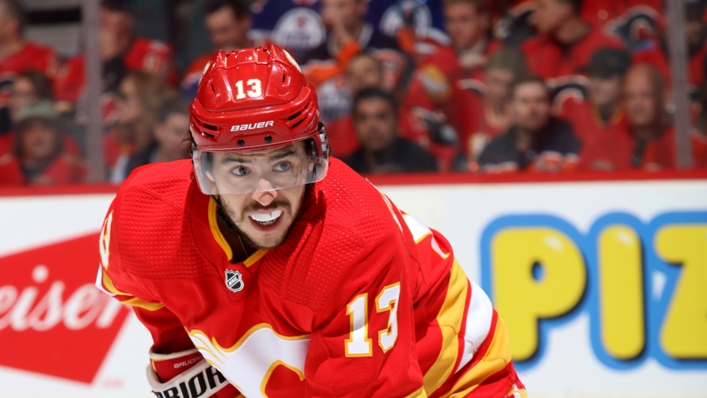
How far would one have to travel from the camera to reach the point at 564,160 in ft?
12.7

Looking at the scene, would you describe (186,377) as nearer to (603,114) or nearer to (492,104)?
(492,104)

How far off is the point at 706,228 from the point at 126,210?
2.61 m

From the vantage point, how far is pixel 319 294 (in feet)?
5.67

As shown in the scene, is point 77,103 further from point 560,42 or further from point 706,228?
point 706,228

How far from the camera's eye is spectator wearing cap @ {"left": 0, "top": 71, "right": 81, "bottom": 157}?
398cm

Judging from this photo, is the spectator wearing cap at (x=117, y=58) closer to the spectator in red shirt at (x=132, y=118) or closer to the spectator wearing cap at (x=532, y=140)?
the spectator in red shirt at (x=132, y=118)

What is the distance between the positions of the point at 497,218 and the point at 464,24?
965mm

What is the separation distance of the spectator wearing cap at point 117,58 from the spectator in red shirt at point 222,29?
0.08m

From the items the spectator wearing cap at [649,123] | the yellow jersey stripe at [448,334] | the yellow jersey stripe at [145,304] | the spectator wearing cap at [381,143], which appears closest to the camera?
the yellow jersey stripe at [448,334]

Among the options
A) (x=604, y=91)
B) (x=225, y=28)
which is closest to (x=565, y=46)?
(x=604, y=91)

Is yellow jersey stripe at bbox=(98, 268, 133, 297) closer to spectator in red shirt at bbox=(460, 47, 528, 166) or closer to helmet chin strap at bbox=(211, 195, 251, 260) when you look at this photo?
helmet chin strap at bbox=(211, 195, 251, 260)

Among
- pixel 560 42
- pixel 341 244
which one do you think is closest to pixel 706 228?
pixel 560 42

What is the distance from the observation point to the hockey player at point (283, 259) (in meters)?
1.71

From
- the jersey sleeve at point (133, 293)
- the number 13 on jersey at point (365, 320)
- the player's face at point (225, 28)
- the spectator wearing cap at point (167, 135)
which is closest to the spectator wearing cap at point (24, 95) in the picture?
the spectator wearing cap at point (167, 135)
